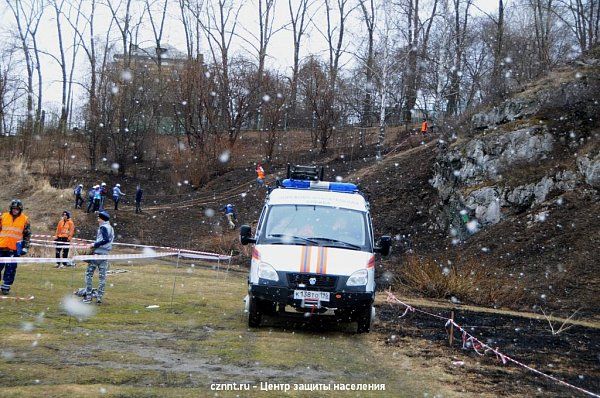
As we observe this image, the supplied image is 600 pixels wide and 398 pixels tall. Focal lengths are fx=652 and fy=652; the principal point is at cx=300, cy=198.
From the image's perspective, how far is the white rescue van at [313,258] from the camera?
34.2 ft

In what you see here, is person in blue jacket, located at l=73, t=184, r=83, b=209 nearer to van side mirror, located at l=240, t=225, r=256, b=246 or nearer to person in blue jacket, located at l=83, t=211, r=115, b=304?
person in blue jacket, located at l=83, t=211, r=115, b=304

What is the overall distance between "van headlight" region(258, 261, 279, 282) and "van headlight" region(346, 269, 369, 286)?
1183 millimetres

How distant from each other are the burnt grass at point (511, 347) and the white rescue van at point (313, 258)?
106 cm

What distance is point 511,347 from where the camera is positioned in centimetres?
1035

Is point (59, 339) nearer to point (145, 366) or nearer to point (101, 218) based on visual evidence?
point (145, 366)

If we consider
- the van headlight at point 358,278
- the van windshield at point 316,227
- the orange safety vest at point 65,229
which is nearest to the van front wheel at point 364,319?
the van headlight at point 358,278

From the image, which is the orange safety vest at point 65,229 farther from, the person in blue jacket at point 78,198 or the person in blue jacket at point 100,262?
the person in blue jacket at point 78,198

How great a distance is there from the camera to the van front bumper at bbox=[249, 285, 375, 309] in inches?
409

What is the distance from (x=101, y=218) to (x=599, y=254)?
13085mm

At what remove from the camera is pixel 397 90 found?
46094mm

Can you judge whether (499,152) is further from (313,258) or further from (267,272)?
(267,272)

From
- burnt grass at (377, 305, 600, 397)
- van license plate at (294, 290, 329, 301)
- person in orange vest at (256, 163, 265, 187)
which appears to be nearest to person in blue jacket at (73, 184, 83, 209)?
person in orange vest at (256, 163, 265, 187)

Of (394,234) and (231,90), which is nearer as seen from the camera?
(394,234)

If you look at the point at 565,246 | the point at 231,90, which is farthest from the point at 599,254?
the point at 231,90
